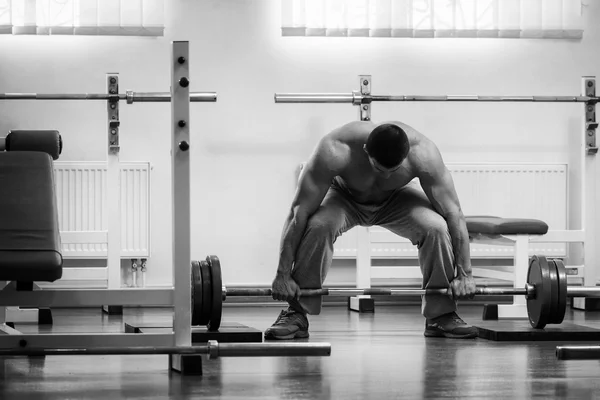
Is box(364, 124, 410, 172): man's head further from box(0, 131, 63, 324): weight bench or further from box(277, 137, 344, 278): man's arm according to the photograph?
box(0, 131, 63, 324): weight bench

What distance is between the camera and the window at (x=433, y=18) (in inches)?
215

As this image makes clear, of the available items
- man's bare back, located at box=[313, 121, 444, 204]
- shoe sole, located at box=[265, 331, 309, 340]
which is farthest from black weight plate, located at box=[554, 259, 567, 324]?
shoe sole, located at box=[265, 331, 309, 340]

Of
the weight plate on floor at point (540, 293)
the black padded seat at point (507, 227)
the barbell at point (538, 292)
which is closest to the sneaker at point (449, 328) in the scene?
the barbell at point (538, 292)

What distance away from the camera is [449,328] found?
358cm

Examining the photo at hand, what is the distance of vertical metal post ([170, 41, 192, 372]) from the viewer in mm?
2426

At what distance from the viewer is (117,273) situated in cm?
459

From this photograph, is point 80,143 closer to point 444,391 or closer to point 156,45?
point 156,45

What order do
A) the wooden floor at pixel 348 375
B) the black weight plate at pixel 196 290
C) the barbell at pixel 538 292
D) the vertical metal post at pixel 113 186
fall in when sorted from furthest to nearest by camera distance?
the vertical metal post at pixel 113 186
the barbell at pixel 538 292
the black weight plate at pixel 196 290
the wooden floor at pixel 348 375

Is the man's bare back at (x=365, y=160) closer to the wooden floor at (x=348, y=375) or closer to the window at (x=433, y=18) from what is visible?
the wooden floor at (x=348, y=375)

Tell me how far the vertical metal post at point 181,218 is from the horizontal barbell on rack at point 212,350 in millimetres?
65

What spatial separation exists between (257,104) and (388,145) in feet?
7.83

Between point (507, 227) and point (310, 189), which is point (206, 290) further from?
point (507, 227)

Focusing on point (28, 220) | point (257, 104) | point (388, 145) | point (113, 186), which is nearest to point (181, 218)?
point (28, 220)

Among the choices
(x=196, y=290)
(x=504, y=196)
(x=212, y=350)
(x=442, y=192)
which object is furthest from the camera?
(x=504, y=196)
